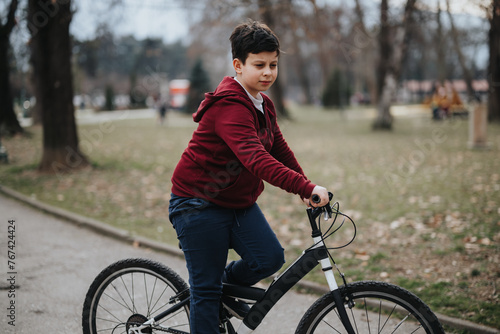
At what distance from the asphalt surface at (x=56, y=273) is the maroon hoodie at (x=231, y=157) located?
1.72m

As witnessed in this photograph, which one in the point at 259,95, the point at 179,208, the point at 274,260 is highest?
the point at 259,95

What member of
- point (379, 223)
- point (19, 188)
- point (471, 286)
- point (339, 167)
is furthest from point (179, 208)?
point (339, 167)

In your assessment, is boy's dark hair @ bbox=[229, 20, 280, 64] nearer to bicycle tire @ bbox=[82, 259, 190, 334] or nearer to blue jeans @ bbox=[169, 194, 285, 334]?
blue jeans @ bbox=[169, 194, 285, 334]

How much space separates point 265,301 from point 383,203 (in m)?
5.56

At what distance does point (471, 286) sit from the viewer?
4246 millimetres

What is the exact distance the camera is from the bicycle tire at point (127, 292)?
8.96 ft

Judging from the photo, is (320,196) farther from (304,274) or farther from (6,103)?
(6,103)

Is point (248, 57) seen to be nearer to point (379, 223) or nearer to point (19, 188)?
point (379, 223)

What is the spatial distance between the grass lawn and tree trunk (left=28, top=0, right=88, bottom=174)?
59 centimetres

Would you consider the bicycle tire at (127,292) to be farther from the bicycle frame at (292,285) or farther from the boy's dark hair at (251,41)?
the boy's dark hair at (251,41)

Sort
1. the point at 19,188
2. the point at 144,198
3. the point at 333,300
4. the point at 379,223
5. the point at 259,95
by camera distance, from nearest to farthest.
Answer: the point at 333,300 < the point at 259,95 < the point at 379,223 < the point at 144,198 < the point at 19,188

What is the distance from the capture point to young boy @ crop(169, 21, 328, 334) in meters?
2.32

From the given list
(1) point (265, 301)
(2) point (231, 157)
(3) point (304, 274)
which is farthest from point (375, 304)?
(2) point (231, 157)

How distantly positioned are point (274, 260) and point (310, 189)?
488 mm
